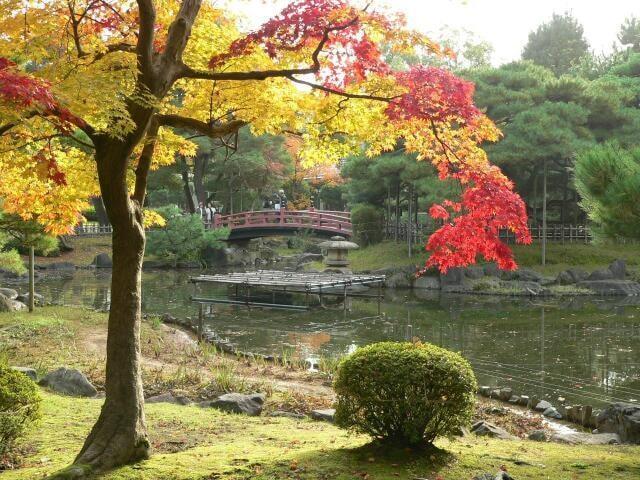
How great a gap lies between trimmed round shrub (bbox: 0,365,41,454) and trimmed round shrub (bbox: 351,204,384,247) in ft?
87.5

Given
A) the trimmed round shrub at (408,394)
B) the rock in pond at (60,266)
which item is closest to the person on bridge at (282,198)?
the rock in pond at (60,266)

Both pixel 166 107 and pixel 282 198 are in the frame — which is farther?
pixel 282 198

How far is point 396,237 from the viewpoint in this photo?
3041 centimetres

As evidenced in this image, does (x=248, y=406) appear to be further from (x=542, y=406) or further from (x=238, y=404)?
(x=542, y=406)

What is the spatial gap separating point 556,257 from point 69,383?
2195cm

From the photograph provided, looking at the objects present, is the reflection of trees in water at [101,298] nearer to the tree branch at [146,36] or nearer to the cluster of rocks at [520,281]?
the cluster of rocks at [520,281]

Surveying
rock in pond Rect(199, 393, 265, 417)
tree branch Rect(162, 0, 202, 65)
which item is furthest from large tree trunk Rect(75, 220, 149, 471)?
rock in pond Rect(199, 393, 265, 417)

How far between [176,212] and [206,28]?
85.9 ft

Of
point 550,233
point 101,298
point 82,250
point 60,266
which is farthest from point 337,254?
point 82,250

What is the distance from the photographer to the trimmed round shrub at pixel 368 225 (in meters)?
31.7

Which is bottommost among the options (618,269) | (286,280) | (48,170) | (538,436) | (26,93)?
(538,436)

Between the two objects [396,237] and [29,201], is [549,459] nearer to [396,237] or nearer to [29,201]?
[29,201]

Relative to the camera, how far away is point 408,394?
16.8 feet

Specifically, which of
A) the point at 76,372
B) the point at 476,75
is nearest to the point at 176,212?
the point at 476,75
